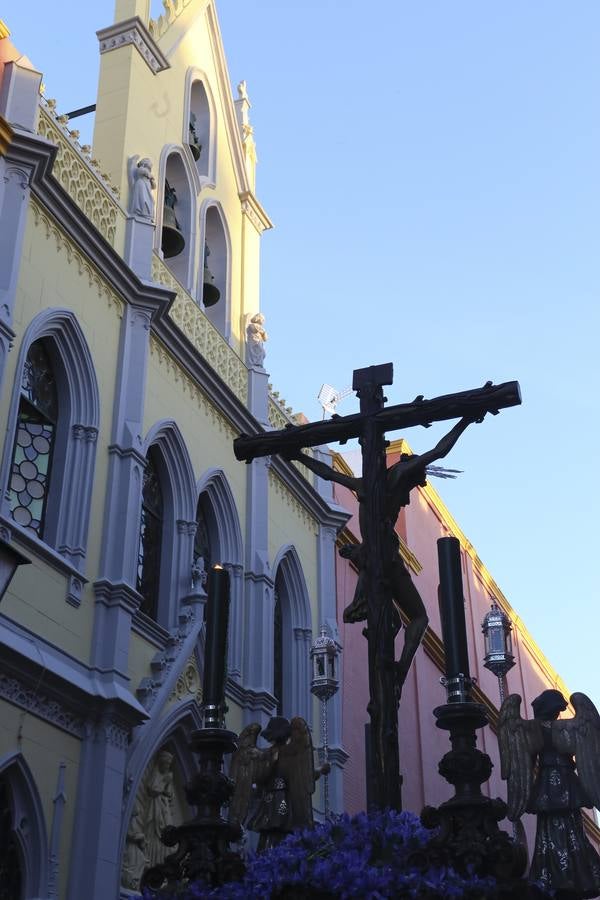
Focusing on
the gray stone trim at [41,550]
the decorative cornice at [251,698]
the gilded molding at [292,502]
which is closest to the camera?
the gray stone trim at [41,550]

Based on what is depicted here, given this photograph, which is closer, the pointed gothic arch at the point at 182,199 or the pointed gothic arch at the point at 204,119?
the pointed gothic arch at the point at 182,199

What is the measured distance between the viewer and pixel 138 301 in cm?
1523

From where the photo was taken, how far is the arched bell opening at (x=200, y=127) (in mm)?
19969

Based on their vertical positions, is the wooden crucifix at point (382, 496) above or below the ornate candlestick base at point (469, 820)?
→ above

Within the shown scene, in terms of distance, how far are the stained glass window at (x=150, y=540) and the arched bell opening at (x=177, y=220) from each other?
12.3ft

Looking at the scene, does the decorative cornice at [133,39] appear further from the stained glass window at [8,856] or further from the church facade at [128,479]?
the stained glass window at [8,856]

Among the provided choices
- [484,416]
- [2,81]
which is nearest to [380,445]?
[484,416]

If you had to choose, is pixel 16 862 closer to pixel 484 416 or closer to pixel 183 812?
pixel 183 812

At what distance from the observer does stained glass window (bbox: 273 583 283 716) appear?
17.7 meters

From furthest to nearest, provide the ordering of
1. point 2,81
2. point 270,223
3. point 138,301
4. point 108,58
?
point 270,223 → point 108,58 → point 138,301 → point 2,81

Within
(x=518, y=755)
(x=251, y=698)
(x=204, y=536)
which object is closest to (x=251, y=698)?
(x=251, y=698)

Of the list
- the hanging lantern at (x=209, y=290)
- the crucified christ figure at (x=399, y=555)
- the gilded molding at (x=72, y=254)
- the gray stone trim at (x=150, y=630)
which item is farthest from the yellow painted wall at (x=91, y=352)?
the crucified christ figure at (x=399, y=555)

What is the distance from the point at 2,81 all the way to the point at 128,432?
4346 millimetres

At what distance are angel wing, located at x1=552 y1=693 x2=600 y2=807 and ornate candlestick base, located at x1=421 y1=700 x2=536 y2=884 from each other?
2.57 meters
